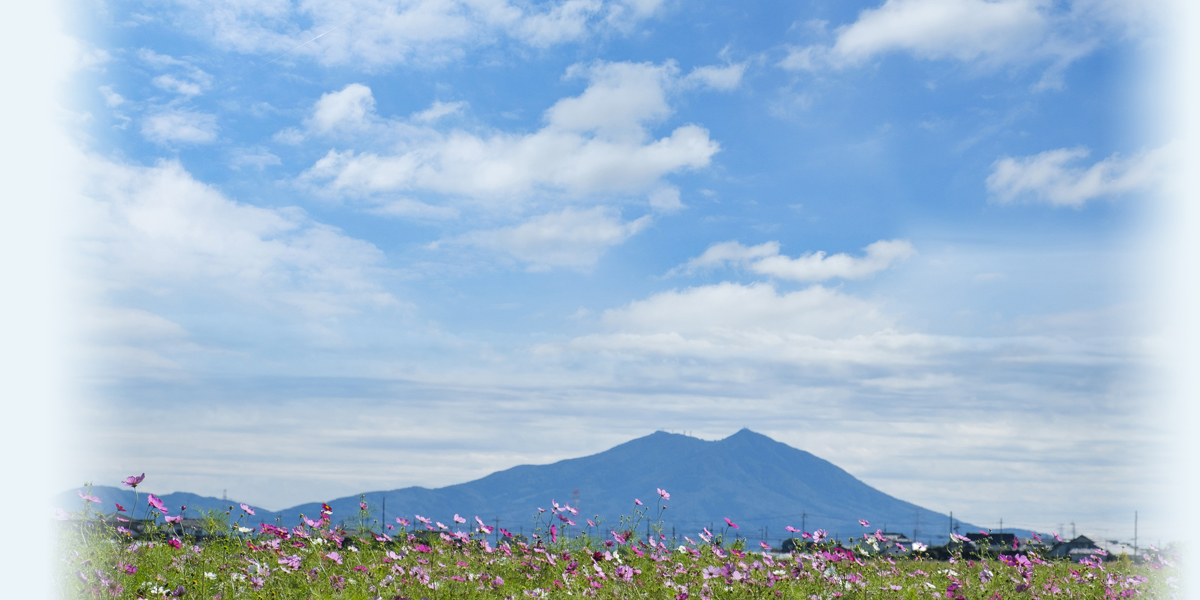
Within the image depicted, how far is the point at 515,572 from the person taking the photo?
11.6 m

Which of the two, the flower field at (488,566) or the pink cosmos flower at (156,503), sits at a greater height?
the pink cosmos flower at (156,503)

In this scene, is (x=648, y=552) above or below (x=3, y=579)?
below

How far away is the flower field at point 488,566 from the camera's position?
9188mm

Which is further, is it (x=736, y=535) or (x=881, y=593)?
(x=736, y=535)

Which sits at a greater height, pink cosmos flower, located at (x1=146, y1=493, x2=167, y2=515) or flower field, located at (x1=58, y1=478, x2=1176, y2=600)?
pink cosmos flower, located at (x1=146, y1=493, x2=167, y2=515)

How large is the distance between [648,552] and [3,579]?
349 inches

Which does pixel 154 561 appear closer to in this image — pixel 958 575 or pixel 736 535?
pixel 736 535

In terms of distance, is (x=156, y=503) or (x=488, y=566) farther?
(x=488, y=566)

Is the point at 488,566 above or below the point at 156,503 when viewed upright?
below

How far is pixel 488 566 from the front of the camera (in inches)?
Result: 454

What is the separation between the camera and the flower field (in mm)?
9188

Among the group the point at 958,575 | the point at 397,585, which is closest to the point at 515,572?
the point at 397,585

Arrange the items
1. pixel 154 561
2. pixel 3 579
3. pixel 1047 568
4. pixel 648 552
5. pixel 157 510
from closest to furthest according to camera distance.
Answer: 1. pixel 3 579
2. pixel 157 510
3. pixel 154 561
4. pixel 648 552
5. pixel 1047 568

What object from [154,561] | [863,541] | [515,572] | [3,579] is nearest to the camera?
[3,579]
